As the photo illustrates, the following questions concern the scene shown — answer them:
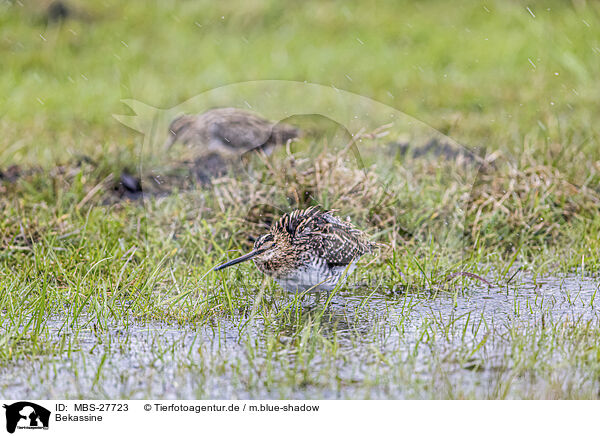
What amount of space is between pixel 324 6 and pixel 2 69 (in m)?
3.44

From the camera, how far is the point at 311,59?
8.23m

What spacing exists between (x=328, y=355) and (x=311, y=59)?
5.45 metres

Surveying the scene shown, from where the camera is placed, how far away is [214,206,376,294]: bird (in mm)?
3607

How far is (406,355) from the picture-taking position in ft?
10.4

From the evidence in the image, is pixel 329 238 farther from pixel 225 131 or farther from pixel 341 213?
pixel 225 131

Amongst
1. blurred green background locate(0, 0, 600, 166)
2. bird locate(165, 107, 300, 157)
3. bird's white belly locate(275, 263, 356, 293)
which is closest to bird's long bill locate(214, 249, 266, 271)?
bird's white belly locate(275, 263, 356, 293)

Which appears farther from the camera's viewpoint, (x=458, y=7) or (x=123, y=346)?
(x=458, y=7)

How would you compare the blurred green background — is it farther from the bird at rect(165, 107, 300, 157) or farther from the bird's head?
the bird's head

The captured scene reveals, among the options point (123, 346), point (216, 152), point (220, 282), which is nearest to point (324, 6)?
point (216, 152)

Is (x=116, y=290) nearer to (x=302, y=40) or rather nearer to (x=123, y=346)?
(x=123, y=346)
